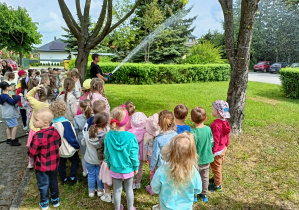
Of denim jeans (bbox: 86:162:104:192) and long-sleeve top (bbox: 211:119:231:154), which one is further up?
long-sleeve top (bbox: 211:119:231:154)

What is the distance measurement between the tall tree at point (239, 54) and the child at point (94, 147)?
12.0 ft

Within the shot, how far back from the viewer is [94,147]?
10.6 feet

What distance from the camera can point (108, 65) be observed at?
1605cm

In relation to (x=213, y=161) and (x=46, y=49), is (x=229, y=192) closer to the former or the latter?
(x=213, y=161)

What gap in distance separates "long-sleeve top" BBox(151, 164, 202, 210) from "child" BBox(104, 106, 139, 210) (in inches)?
26.6

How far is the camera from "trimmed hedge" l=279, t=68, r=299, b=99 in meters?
11.3

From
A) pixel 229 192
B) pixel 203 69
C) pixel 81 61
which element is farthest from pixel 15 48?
pixel 229 192

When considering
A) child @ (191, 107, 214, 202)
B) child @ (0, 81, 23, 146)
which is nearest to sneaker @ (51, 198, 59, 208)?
child @ (191, 107, 214, 202)

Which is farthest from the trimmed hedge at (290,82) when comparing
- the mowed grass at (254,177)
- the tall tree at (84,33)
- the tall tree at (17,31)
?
the tall tree at (17,31)

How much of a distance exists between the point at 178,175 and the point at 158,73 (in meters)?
14.6

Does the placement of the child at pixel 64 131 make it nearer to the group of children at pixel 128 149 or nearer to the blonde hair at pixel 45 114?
the group of children at pixel 128 149

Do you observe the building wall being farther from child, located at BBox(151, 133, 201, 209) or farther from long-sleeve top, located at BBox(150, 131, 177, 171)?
child, located at BBox(151, 133, 201, 209)

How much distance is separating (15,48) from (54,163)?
33.1 m

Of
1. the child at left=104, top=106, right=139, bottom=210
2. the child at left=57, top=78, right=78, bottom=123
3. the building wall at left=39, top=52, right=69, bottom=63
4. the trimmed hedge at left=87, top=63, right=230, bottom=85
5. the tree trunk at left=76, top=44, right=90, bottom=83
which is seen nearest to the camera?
the child at left=104, top=106, right=139, bottom=210
